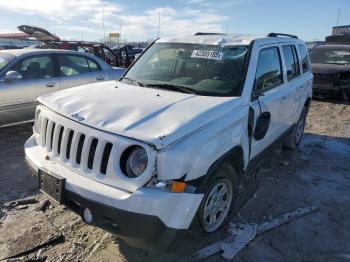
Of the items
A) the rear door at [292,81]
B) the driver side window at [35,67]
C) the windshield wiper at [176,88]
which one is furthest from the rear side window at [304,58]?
the driver side window at [35,67]

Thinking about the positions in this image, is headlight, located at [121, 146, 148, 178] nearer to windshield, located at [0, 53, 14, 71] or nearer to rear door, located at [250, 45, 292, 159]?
rear door, located at [250, 45, 292, 159]

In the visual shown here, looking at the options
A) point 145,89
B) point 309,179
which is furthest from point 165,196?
point 309,179

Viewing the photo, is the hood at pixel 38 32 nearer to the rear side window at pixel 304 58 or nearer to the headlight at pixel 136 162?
the rear side window at pixel 304 58

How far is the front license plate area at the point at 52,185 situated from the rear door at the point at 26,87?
3.86 m

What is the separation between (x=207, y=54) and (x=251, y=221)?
189cm

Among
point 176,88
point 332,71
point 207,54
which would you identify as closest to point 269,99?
point 207,54

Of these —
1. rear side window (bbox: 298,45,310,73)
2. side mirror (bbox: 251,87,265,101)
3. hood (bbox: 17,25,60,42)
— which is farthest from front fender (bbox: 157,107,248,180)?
hood (bbox: 17,25,60,42)

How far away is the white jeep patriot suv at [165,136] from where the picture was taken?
104 inches

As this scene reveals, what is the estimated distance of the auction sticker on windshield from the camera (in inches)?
162

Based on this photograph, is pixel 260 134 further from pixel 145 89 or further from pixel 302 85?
pixel 302 85

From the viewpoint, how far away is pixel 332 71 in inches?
440

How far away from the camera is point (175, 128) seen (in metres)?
2.78

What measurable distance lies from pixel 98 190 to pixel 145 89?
4.79 ft

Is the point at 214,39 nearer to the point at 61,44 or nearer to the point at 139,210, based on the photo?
the point at 139,210
